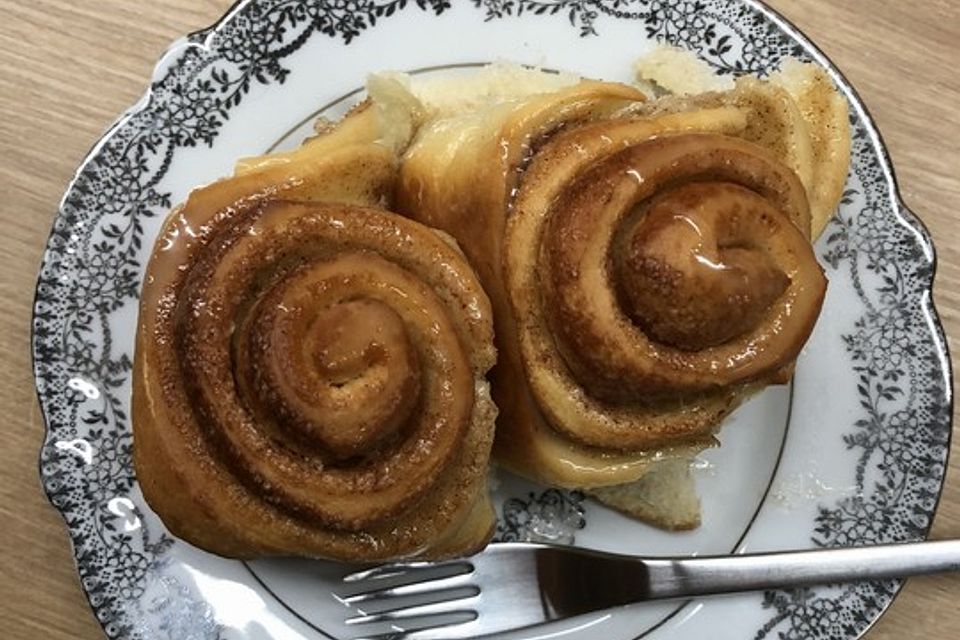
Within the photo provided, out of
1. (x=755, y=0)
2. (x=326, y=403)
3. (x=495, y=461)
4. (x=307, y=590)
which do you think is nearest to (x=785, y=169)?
(x=755, y=0)

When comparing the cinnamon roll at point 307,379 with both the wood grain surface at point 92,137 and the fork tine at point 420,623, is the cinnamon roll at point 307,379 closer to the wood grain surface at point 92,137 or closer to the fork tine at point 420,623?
the fork tine at point 420,623

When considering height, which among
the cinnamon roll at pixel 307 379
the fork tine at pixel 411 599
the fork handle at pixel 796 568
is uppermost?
the cinnamon roll at pixel 307 379

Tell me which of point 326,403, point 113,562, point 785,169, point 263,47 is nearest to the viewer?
point 326,403

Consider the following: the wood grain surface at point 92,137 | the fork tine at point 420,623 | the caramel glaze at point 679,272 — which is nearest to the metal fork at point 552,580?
the fork tine at point 420,623

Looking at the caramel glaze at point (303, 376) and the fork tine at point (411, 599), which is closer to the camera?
the caramel glaze at point (303, 376)

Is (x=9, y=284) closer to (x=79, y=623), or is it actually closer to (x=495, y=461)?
(x=79, y=623)

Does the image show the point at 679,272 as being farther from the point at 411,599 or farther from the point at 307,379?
the point at 411,599
